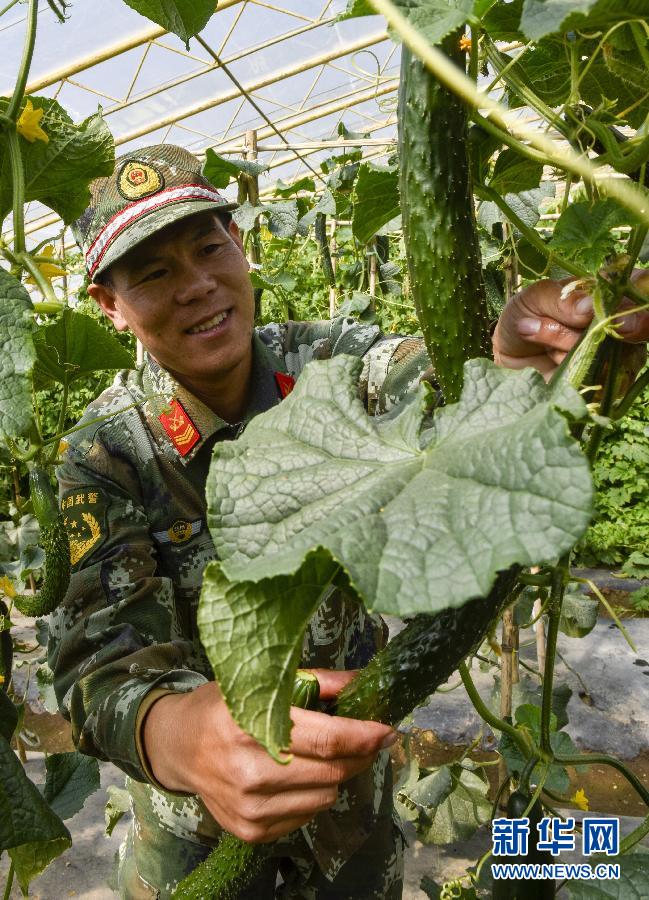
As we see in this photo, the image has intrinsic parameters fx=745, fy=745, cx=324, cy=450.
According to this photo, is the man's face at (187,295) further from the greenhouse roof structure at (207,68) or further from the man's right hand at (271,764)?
the greenhouse roof structure at (207,68)

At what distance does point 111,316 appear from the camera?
168 cm

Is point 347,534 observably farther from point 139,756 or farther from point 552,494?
point 139,756

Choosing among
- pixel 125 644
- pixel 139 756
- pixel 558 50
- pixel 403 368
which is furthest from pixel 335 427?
pixel 403 368

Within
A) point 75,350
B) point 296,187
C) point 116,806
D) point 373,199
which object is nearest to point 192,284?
point 75,350

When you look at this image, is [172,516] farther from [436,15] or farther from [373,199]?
[436,15]

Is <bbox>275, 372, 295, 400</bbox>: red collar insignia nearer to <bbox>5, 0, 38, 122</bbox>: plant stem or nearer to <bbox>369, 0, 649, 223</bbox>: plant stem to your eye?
<bbox>5, 0, 38, 122</bbox>: plant stem

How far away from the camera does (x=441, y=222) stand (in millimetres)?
667

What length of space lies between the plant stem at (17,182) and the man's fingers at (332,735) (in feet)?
1.93

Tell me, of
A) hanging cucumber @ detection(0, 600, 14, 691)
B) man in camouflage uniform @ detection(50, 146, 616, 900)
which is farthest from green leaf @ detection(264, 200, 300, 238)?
hanging cucumber @ detection(0, 600, 14, 691)

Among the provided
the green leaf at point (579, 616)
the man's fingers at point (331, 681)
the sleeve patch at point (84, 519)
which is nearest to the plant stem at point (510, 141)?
the man's fingers at point (331, 681)

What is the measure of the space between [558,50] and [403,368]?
77cm

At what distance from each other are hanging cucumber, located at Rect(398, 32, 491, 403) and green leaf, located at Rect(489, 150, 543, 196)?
0.24m

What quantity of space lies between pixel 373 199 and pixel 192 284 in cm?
64

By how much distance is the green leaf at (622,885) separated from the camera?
73cm
